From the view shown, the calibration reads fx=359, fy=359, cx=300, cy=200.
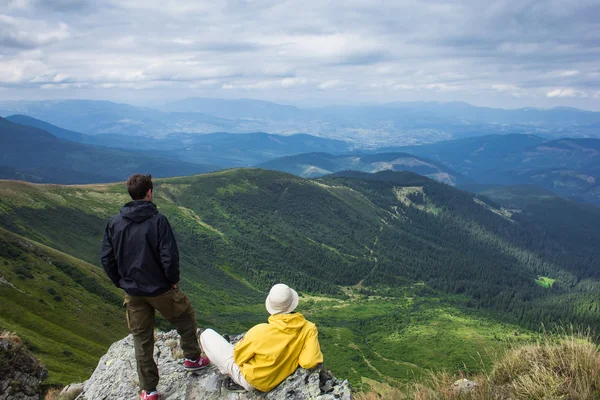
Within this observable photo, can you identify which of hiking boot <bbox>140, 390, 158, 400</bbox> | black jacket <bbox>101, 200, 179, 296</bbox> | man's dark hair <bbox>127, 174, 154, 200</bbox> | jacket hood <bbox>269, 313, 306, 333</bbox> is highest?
man's dark hair <bbox>127, 174, 154, 200</bbox>

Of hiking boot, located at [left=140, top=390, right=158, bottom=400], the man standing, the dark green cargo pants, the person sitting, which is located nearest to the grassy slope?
hiking boot, located at [left=140, top=390, right=158, bottom=400]

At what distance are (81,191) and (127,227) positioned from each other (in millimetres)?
166581

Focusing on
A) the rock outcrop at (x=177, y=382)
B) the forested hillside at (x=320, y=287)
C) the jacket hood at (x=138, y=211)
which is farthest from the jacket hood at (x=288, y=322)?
the forested hillside at (x=320, y=287)

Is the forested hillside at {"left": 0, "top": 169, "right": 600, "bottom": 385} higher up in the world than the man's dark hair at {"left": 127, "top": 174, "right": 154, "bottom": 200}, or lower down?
lower down

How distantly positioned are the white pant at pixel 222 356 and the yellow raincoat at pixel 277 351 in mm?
360

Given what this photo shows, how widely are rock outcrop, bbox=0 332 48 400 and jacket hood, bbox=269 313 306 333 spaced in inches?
406

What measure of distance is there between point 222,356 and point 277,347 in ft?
6.78

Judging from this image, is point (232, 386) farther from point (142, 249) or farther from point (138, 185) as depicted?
point (138, 185)

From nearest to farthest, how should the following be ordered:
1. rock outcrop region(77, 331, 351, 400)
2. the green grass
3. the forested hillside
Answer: rock outcrop region(77, 331, 351, 400), the green grass, the forested hillside

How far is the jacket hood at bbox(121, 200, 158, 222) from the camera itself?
846 centimetres

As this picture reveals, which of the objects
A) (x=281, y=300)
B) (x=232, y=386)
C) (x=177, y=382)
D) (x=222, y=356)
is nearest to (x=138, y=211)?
(x=281, y=300)

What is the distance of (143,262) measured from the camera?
8.57 m

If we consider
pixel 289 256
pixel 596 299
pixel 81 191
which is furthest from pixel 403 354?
pixel 81 191

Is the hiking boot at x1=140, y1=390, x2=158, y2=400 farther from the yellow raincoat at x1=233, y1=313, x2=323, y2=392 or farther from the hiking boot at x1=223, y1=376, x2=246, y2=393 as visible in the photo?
the yellow raincoat at x1=233, y1=313, x2=323, y2=392
